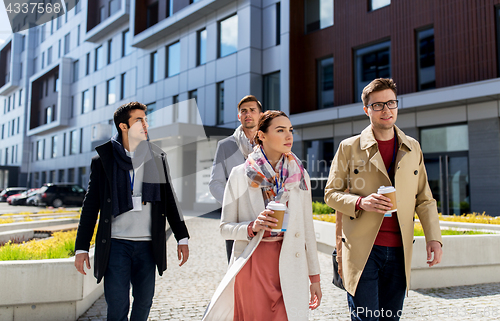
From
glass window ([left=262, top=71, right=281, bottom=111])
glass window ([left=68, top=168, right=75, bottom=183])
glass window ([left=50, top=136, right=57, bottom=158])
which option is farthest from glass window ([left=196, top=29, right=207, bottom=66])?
glass window ([left=50, top=136, right=57, bottom=158])

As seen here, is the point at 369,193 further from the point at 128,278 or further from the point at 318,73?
the point at 318,73

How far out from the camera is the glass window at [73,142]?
39.8 m

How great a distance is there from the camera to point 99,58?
119ft

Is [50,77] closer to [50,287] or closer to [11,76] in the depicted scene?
[11,76]

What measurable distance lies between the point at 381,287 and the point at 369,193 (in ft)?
2.37

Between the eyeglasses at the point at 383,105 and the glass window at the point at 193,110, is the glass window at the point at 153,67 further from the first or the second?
the eyeglasses at the point at 383,105

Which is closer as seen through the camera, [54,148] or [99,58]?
[99,58]

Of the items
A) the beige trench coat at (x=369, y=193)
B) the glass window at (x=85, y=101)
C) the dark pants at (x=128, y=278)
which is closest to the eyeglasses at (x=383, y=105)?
the beige trench coat at (x=369, y=193)

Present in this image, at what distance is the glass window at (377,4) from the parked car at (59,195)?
67.2 feet

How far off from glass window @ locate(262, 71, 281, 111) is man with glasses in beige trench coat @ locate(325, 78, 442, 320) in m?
17.2

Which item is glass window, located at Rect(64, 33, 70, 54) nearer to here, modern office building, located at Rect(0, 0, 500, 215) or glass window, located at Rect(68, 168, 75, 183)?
modern office building, located at Rect(0, 0, 500, 215)

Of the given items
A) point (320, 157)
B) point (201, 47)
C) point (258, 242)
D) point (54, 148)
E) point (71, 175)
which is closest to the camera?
point (258, 242)

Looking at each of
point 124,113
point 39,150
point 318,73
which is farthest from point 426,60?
point 39,150

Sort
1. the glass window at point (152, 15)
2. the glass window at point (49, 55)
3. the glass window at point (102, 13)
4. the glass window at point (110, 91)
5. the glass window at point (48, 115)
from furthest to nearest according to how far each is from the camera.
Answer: the glass window at point (49, 55)
the glass window at point (48, 115)
the glass window at point (102, 13)
the glass window at point (110, 91)
the glass window at point (152, 15)
